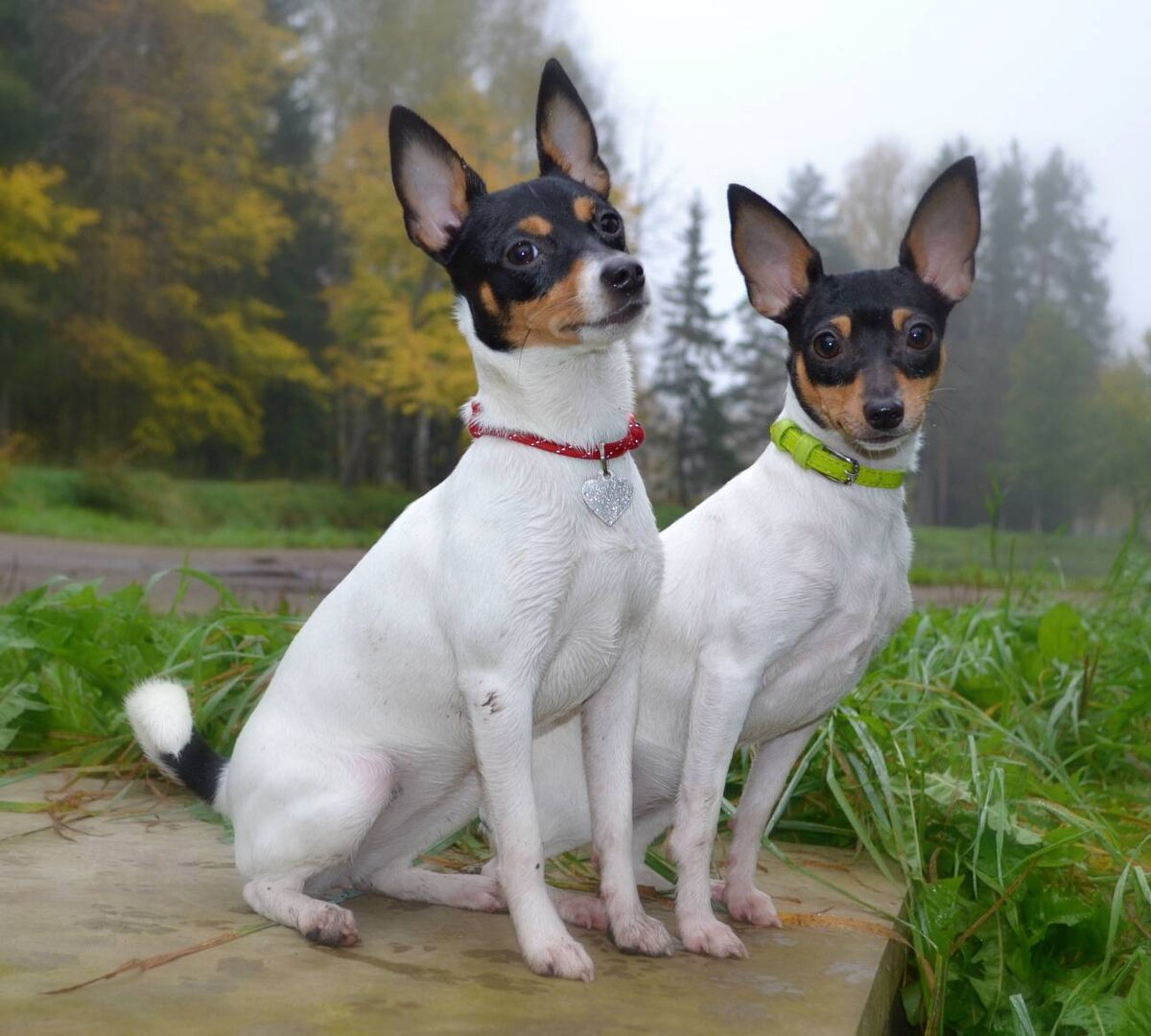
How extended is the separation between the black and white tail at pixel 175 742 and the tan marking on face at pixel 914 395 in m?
1.54

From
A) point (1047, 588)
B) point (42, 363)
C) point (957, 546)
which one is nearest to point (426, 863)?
point (1047, 588)

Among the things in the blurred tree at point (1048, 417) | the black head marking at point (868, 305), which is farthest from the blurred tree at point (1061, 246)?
the black head marking at point (868, 305)

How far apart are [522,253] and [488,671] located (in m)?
0.69

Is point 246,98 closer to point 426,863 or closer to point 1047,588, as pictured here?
point 1047,588

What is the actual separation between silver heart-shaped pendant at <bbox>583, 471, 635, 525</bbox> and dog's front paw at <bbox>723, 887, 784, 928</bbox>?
0.81m

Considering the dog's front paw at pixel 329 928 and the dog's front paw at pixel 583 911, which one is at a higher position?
the dog's front paw at pixel 329 928

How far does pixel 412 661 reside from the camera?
216cm

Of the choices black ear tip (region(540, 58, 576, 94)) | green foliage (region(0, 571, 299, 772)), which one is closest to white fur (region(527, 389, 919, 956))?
black ear tip (region(540, 58, 576, 94))

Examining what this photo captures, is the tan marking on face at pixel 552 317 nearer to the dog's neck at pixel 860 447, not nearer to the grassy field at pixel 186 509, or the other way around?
the dog's neck at pixel 860 447

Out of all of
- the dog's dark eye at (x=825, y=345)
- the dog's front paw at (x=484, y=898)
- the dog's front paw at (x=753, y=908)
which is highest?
the dog's dark eye at (x=825, y=345)

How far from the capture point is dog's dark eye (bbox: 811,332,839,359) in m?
2.21

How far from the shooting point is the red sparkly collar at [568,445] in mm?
2098

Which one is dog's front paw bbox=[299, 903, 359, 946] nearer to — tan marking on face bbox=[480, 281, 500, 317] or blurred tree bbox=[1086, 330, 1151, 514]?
tan marking on face bbox=[480, 281, 500, 317]

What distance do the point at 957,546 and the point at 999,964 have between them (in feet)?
14.1
